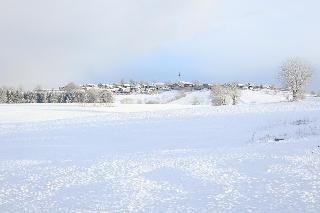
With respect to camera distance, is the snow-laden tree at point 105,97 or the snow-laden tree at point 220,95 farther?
the snow-laden tree at point 105,97

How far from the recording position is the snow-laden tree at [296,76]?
9000 centimetres

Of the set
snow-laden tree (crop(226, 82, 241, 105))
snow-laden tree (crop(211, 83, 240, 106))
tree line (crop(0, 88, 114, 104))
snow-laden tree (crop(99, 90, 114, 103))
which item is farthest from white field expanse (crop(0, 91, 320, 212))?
tree line (crop(0, 88, 114, 104))

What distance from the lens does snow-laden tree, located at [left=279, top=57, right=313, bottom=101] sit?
295 feet

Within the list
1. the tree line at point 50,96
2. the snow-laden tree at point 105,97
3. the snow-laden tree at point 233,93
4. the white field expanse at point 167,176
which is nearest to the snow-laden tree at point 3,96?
the tree line at point 50,96

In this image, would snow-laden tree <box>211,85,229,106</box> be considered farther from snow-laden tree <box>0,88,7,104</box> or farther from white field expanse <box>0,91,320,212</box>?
white field expanse <box>0,91,320,212</box>

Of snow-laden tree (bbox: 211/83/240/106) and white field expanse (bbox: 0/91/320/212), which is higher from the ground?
snow-laden tree (bbox: 211/83/240/106)

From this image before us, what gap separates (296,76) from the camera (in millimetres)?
90625

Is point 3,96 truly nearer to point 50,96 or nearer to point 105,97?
point 50,96

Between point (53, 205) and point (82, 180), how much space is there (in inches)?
110

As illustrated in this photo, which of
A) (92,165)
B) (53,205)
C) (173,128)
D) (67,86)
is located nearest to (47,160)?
(92,165)

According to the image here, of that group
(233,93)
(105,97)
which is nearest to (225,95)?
(233,93)

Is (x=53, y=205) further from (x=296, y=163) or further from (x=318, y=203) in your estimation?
(x=296, y=163)

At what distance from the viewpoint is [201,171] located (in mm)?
15586

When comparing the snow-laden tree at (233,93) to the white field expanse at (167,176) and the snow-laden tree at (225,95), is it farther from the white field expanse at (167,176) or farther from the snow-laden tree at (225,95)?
the white field expanse at (167,176)
